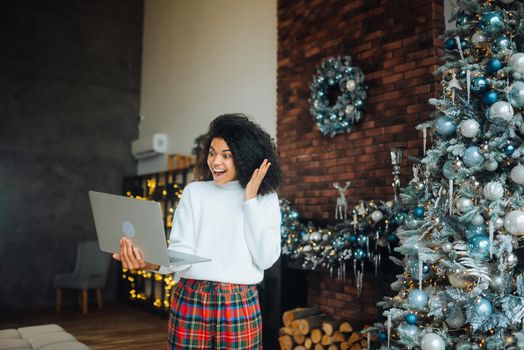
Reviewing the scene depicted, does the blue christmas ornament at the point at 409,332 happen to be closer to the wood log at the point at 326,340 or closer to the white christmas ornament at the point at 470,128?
the white christmas ornament at the point at 470,128

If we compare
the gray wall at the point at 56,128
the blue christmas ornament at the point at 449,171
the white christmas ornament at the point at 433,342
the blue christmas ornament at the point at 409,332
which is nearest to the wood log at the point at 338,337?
the blue christmas ornament at the point at 409,332

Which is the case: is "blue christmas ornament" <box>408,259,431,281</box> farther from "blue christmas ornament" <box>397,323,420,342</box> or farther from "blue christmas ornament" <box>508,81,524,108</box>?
"blue christmas ornament" <box>508,81,524,108</box>

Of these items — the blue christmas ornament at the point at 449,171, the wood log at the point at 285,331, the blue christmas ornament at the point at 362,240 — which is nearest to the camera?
the blue christmas ornament at the point at 449,171

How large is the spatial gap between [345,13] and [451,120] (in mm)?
1979

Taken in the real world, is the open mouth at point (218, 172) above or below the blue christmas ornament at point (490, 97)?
below

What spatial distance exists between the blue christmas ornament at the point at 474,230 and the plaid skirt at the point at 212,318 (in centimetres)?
105

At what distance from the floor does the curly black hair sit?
10.3 ft

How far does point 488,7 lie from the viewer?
2.24 meters

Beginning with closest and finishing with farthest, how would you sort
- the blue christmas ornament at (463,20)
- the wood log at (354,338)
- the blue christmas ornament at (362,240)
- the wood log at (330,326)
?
1. the blue christmas ornament at (463,20)
2. the blue christmas ornament at (362,240)
3. the wood log at (354,338)
4. the wood log at (330,326)

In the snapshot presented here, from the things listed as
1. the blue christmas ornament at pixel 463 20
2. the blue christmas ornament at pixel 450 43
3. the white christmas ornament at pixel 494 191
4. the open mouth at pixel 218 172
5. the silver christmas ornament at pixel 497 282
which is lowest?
the silver christmas ornament at pixel 497 282

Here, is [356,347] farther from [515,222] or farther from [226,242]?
[226,242]

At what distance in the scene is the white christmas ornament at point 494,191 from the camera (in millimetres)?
2055

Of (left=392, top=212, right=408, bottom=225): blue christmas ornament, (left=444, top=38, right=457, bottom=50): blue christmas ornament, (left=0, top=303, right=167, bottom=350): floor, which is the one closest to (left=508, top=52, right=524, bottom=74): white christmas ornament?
(left=444, top=38, right=457, bottom=50): blue christmas ornament

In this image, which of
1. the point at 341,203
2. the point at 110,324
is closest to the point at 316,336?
the point at 341,203
